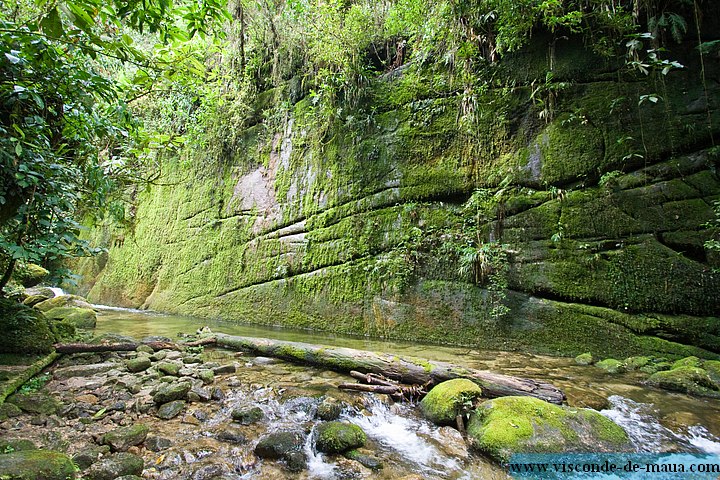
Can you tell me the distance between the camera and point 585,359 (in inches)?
209

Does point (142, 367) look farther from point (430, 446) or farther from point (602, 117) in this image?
point (602, 117)

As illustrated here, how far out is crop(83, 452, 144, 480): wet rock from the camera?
222 centimetres

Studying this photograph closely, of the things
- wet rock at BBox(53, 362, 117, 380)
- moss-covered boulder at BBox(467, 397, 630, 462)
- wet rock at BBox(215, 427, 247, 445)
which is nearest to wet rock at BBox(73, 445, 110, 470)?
wet rock at BBox(215, 427, 247, 445)

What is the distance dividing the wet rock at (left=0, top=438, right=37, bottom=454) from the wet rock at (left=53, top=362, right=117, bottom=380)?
182 centimetres

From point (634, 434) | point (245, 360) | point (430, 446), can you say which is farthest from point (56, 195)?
point (634, 434)

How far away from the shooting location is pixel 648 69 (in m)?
5.90

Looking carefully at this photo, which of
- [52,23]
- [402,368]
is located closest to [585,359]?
[402,368]

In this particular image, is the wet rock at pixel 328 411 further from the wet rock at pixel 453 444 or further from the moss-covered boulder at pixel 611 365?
the moss-covered boulder at pixel 611 365

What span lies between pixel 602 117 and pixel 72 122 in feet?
24.8

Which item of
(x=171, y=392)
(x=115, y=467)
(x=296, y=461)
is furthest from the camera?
(x=171, y=392)

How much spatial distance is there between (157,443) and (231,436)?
1.81 ft

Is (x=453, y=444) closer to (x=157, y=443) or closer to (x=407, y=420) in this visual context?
(x=407, y=420)

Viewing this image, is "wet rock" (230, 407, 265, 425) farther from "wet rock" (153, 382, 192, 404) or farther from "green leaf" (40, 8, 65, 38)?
"green leaf" (40, 8, 65, 38)

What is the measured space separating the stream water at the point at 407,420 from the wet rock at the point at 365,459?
0.07m
